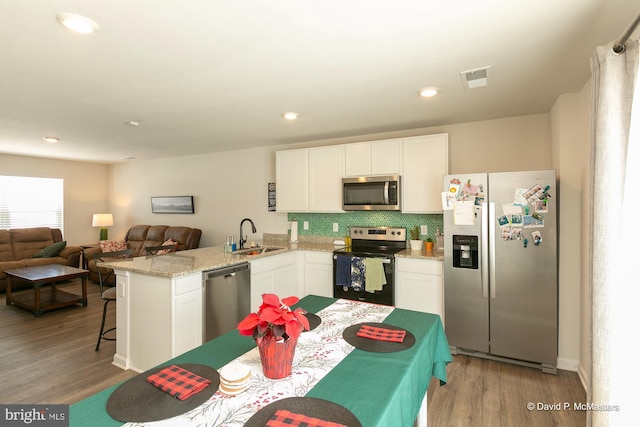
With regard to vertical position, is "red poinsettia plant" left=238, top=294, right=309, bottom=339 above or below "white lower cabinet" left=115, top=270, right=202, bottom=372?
above

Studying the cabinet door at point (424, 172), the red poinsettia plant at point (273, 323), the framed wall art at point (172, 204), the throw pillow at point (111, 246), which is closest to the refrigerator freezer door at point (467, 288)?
the cabinet door at point (424, 172)

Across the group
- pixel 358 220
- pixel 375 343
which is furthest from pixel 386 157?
pixel 375 343

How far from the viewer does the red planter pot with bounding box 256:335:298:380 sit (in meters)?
1.12

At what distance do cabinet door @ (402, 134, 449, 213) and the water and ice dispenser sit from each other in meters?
0.53

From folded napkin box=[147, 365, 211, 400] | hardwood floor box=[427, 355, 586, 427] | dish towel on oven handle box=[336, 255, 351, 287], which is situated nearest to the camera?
folded napkin box=[147, 365, 211, 400]

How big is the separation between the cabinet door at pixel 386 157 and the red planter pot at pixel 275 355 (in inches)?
117

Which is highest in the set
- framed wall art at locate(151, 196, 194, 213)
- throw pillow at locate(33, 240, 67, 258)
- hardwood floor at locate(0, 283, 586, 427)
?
framed wall art at locate(151, 196, 194, 213)

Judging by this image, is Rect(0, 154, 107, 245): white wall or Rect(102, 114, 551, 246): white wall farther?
Rect(0, 154, 107, 245): white wall

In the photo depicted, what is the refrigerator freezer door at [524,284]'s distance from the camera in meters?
2.79

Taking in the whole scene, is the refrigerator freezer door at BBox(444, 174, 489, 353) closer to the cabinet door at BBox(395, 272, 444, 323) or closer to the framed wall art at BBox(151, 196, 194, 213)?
the cabinet door at BBox(395, 272, 444, 323)

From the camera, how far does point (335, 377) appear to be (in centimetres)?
116

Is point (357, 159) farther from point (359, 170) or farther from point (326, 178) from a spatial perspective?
point (326, 178)

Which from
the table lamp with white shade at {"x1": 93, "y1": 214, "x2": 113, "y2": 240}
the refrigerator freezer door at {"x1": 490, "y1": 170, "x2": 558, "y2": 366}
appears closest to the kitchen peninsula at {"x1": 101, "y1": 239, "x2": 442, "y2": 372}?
the refrigerator freezer door at {"x1": 490, "y1": 170, "x2": 558, "y2": 366}

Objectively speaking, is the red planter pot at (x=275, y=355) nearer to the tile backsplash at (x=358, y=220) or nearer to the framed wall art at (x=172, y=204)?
the tile backsplash at (x=358, y=220)
